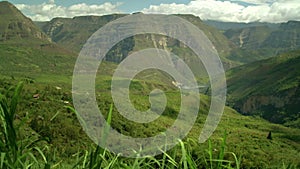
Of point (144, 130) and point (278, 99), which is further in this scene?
point (278, 99)

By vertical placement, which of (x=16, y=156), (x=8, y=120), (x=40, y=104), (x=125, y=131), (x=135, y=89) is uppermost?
(x=8, y=120)

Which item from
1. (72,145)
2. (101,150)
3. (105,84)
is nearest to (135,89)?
(105,84)

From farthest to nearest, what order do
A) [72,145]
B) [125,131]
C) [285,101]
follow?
1. [285,101]
2. [125,131]
3. [72,145]

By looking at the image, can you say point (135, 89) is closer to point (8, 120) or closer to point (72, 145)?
point (72, 145)

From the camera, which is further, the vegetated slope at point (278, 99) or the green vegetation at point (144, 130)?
the vegetated slope at point (278, 99)

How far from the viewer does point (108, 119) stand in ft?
6.37

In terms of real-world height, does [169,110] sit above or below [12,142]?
below

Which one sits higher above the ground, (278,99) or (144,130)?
(144,130)

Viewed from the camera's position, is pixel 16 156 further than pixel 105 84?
No

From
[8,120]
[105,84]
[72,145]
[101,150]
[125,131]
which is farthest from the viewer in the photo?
[105,84]

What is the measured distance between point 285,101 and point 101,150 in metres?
175

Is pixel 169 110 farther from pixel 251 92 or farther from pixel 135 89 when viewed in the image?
pixel 251 92

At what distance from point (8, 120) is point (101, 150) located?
559 mm

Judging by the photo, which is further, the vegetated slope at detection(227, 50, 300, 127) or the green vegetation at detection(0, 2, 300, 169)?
the vegetated slope at detection(227, 50, 300, 127)
